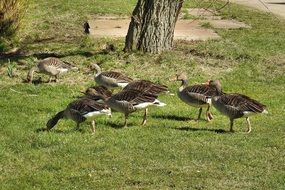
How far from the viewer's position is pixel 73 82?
46.0 feet

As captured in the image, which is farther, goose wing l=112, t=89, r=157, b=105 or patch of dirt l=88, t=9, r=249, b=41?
patch of dirt l=88, t=9, r=249, b=41

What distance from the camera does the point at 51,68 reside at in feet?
44.4

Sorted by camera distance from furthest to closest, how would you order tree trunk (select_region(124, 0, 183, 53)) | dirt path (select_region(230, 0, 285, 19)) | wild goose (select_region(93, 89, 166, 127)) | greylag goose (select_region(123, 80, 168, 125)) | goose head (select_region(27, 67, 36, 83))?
1. dirt path (select_region(230, 0, 285, 19))
2. tree trunk (select_region(124, 0, 183, 53))
3. goose head (select_region(27, 67, 36, 83))
4. greylag goose (select_region(123, 80, 168, 125))
5. wild goose (select_region(93, 89, 166, 127))

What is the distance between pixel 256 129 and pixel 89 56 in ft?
19.4

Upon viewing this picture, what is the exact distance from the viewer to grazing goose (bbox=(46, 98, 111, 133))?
10211 mm

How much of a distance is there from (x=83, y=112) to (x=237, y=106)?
2425mm

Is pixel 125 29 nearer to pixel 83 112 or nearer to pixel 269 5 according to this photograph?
pixel 269 5

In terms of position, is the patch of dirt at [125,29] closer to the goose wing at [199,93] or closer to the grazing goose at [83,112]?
the goose wing at [199,93]

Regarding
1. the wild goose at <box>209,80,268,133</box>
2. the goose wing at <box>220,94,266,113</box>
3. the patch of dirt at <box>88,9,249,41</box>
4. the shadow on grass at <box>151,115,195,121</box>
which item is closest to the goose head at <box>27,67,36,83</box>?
the shadow on grass at <box>151,115,195,121</box>

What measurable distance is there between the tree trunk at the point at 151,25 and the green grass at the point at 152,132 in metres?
0.36

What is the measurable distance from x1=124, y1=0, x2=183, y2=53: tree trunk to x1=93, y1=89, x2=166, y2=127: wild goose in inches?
202

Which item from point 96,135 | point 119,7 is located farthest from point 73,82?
point 119,7

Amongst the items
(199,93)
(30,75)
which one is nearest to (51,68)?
(30,75)

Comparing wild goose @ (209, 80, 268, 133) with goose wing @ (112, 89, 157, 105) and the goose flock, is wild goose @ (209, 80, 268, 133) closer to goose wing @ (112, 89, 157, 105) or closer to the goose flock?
the goose flock
